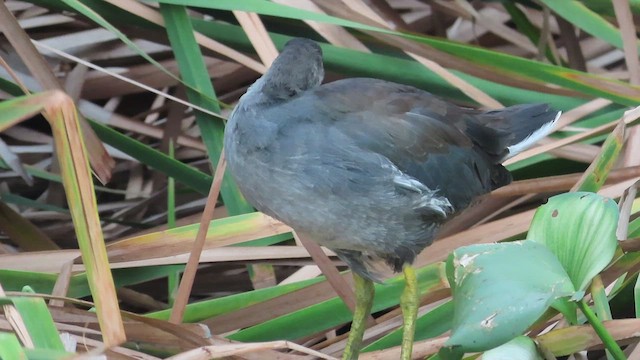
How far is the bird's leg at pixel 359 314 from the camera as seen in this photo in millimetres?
1214

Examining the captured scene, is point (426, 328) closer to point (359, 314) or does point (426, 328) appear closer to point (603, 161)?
point (359, 314)

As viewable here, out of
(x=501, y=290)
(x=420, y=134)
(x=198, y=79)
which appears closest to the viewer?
(x=501, y=290)

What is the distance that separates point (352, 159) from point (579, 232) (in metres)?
0.31

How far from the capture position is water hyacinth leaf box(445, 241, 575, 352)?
0.74 m

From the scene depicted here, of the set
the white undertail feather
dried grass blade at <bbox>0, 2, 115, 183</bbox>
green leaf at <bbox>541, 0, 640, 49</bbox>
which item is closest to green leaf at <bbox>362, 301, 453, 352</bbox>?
the white undertail feather

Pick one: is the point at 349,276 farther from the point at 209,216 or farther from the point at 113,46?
the point at 113,46

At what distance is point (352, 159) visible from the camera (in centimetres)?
106

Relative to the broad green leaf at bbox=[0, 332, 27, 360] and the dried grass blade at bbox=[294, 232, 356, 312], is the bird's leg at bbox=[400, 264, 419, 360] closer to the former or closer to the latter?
the dried grass blade at bbox=[294, 232, 356, 312]

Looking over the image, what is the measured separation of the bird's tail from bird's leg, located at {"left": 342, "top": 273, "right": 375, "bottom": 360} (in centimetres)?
28

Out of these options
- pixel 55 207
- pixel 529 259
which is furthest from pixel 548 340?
pixel 55 207

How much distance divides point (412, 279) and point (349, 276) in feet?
0.62

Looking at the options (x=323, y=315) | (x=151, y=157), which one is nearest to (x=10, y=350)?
(x=323, y=315)

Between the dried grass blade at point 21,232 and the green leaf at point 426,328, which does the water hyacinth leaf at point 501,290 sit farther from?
the dried grass blade at point 21,232

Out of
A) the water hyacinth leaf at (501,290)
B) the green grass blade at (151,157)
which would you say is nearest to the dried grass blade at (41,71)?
the green grass blade at (151,157)
